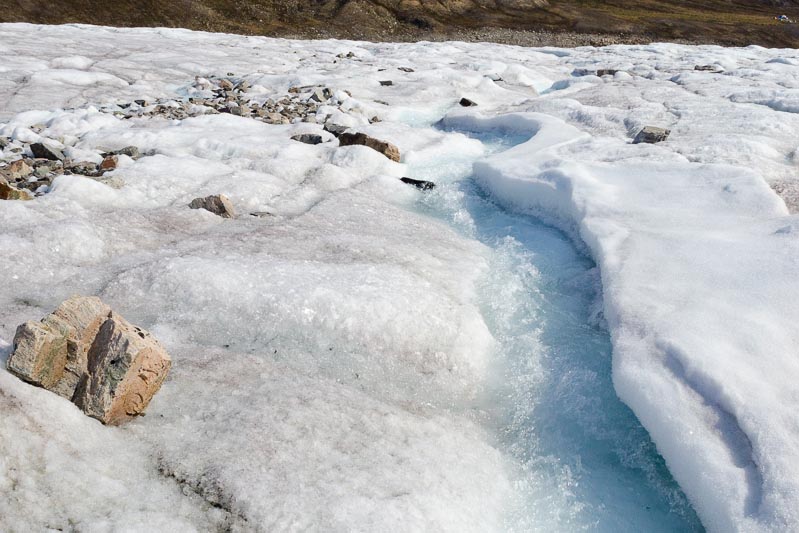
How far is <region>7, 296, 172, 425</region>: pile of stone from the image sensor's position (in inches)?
134

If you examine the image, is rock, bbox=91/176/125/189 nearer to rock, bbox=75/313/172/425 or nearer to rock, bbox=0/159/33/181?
rock, bbox=0/159/33/181

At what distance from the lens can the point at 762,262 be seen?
17.4 ft

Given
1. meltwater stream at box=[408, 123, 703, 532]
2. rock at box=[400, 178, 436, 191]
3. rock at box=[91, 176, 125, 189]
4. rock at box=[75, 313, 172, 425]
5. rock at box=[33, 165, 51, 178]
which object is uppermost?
rock at box=[75, 313, 172, 425]

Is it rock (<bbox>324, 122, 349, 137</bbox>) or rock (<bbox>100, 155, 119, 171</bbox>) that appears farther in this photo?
rock (<bbox>324, 122, 349, 137</bbox>)

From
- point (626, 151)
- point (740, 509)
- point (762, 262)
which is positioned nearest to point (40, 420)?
point (740, 509)

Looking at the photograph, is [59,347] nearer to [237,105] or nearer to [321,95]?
[237,105]

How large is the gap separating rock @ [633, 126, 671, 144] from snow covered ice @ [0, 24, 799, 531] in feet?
1.14

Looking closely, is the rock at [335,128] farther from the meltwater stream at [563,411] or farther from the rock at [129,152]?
the meltwater stream at [563,411]

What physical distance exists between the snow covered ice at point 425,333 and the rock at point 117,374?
0.10m

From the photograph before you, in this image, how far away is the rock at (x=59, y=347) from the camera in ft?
11.1

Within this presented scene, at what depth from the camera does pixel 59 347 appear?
3.50m

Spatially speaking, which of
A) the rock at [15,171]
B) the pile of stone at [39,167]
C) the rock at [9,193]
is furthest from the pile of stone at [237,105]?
the rock at [9,193]

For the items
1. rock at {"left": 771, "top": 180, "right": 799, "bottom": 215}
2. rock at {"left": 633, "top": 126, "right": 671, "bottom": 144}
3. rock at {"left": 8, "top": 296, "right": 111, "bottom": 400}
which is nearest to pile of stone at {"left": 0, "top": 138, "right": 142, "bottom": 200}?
rock at {"left": 8, "top": 296, "right": 111, "bottom": 400}

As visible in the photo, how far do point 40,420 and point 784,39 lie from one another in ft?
213
